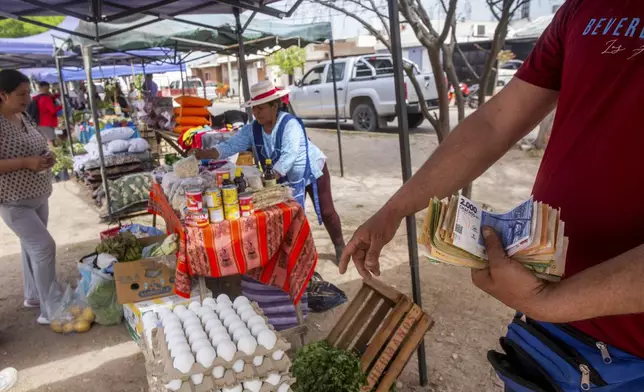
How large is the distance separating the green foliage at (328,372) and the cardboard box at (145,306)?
117cm

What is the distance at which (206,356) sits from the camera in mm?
1822

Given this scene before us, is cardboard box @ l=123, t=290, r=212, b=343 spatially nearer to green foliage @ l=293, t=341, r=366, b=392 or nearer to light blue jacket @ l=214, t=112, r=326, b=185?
green foliage @ l=293, t=341, r=366, b=392

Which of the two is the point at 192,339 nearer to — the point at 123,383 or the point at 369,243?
the point at 369,243

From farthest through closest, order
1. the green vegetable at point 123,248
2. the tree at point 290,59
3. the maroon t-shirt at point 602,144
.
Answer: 1. the tree at point 290,59
2. the green vegetable at point 123,248
3. the maroon t-shirt at point 602,144

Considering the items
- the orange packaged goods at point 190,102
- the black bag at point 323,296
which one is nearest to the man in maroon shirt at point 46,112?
the orange packaged goods at point 190,102

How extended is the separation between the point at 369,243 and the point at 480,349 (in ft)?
7.84

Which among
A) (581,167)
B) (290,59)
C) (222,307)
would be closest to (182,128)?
(222,307)

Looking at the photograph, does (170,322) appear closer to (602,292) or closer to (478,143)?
(478,143)

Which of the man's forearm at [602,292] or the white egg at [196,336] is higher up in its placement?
the man's forearm at [602,292]

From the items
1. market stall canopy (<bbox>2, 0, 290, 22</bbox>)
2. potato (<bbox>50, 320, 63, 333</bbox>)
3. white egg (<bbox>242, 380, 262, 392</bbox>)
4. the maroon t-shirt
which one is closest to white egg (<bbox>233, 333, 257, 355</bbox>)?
white egg (<bbox>242, 380, 262, 392</bbox>)

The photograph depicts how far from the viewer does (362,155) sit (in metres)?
10.6

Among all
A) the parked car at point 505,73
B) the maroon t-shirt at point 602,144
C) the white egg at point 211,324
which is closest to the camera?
the maroon t-shirt at point 602,144

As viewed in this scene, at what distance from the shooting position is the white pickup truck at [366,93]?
41.9 ft

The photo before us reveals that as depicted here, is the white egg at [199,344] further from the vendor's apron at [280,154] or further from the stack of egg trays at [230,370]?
the vendor's apron at [280,154]
